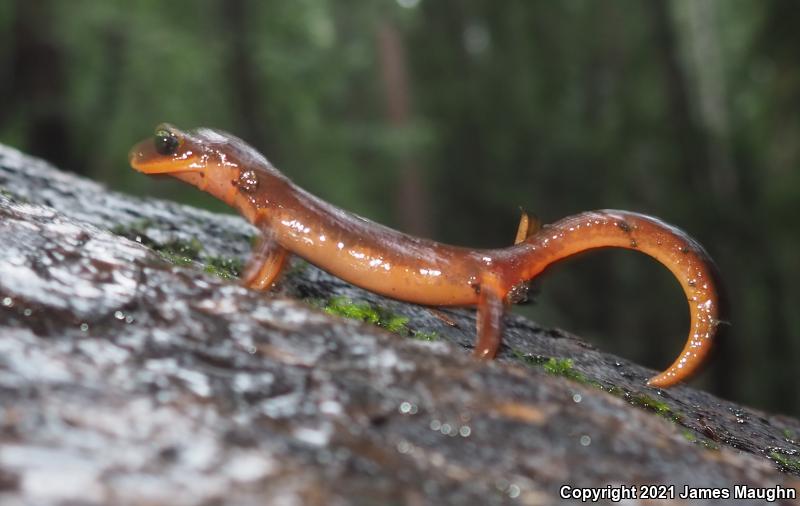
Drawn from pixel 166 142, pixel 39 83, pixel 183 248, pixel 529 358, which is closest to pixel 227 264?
pixel 183 248

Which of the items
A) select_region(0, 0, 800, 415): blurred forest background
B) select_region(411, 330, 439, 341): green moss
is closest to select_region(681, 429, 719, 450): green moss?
select_region(411, 330, 439, 341): green moss

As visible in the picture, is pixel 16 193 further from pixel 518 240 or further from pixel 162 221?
pixel 518 240

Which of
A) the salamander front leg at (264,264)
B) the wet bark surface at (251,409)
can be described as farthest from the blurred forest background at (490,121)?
the wet bark surface at (251,409)

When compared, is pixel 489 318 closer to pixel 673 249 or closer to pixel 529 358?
pixel 529 358

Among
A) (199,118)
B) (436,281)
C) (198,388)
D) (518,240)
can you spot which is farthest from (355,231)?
(199,118)

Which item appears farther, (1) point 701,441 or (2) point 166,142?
(2) point 166,142

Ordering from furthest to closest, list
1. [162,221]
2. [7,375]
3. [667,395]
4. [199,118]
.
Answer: [199,118], [162,221], [667,395], [7,375]

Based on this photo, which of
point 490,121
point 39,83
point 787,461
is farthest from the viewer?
point 490,121

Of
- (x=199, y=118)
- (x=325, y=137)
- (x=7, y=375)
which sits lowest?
(x=7, y=375)
